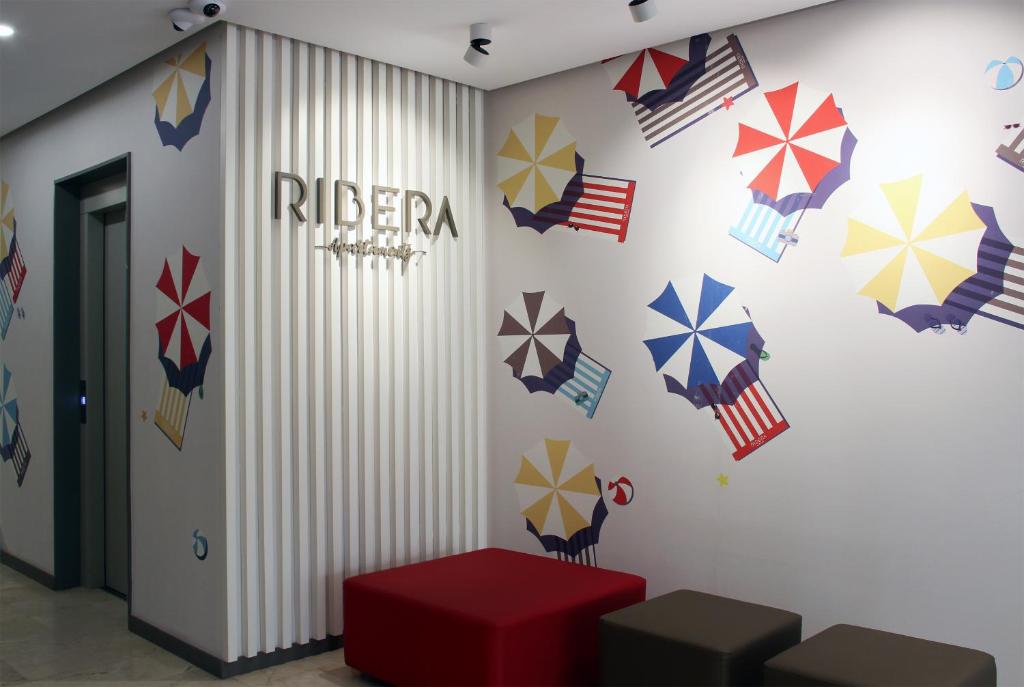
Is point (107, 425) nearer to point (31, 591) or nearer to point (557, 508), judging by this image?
point (31, 591)

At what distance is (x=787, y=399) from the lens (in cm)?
371

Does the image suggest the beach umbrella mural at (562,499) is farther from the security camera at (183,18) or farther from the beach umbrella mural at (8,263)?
the beach umbrella mural at (8,263)

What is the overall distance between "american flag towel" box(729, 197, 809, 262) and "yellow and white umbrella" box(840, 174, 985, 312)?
10.0 inches

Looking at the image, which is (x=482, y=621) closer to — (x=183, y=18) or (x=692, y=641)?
(x=692, y=641)

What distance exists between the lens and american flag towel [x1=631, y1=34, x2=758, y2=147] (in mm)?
3850

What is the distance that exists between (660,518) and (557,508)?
0.62m

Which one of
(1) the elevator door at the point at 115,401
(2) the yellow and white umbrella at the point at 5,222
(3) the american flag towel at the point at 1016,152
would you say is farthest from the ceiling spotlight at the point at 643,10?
(2) the yellow and white umbrella at the point at 5,222

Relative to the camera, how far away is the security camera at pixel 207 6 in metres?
3.52

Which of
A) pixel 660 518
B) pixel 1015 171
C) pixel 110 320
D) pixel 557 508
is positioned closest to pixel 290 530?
pixel 557 508

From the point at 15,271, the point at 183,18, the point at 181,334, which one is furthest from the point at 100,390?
the point at 183,18

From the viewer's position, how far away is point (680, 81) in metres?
4.06

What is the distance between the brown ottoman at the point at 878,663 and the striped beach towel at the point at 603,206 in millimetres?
2071

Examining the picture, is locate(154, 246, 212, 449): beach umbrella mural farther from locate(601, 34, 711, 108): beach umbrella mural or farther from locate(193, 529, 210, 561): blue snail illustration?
locate(601, 34, 711, 108): beach umbrella mural

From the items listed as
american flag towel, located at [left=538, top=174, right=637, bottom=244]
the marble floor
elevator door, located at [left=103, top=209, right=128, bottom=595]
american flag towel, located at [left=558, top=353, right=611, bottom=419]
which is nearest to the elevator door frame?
elevator door, located at [left=103, top=209, right=128, bottom=595]
